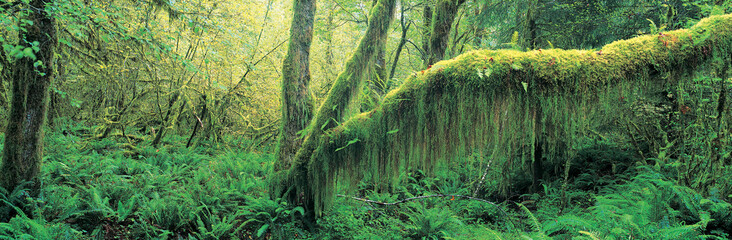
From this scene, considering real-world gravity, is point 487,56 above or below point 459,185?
above

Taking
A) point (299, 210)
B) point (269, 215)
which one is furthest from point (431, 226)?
point (269, 215)

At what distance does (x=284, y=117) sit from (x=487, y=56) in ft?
12.1

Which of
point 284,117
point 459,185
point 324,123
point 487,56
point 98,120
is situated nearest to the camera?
point 487,56

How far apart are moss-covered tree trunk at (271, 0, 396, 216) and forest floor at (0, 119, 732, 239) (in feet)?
1.01

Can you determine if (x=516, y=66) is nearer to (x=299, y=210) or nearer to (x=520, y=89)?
(x=520, y=89)

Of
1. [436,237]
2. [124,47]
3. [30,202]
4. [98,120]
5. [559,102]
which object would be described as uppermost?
[124,47]

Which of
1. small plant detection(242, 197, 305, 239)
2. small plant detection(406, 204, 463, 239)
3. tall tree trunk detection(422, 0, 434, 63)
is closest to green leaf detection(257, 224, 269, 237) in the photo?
small plant detection(242, 197, 305, 239)

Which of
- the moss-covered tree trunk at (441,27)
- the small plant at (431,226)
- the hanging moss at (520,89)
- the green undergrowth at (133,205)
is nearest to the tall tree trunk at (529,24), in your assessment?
the moss-covered tree trunk at (441,27)

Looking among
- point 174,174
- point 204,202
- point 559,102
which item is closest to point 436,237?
point 559,102

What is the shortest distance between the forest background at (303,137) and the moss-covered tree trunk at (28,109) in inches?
1.1

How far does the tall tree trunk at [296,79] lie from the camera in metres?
5.54

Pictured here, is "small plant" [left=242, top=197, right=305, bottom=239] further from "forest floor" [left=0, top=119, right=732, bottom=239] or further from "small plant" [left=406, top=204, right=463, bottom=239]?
"small plant" [left=406, top=204, right=463, bottom=239]

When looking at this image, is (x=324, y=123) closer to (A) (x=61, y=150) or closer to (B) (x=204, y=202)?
(B) (x=204, y=202)

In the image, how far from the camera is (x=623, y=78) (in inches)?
105
